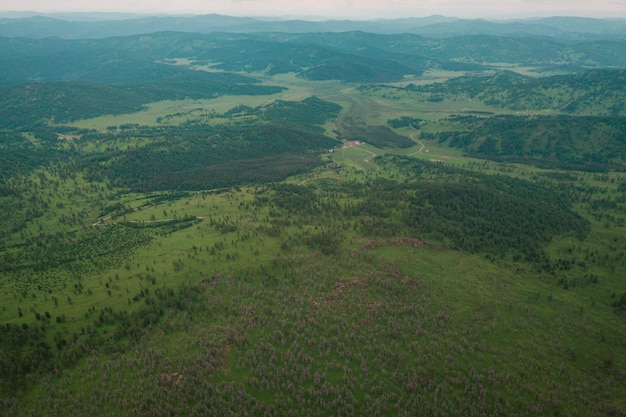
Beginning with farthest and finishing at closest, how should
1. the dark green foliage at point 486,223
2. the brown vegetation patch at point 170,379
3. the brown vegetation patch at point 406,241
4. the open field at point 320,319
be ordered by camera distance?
the dark green foliage at point 486,223
the brown vegetation patch at point 406,241
the brown vegetation patch at point 170,379
the open field at point 320,319

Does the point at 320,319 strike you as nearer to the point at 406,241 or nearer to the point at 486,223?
the point at 406,241

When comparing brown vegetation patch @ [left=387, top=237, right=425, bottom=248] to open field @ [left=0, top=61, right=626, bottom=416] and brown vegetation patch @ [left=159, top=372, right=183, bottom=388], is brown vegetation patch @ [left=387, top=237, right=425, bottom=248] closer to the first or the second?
open field @ [left=0, top=61, right=626, bottom=416]

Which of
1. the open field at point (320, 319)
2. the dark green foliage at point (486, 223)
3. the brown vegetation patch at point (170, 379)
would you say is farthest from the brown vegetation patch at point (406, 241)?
the brown vegetation patch at point (170, 379)

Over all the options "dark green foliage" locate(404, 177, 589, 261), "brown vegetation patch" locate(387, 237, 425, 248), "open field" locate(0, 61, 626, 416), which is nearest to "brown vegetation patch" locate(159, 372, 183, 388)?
"open field" locate(0, 61, 626, 416)

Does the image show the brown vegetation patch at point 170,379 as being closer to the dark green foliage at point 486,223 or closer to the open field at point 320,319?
the open field at point 320,319

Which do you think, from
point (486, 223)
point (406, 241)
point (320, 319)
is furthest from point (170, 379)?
point (486, 223)

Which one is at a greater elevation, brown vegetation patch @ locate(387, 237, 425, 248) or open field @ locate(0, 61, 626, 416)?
brown vegetation patch @ locate(387, 237, 425, 248)

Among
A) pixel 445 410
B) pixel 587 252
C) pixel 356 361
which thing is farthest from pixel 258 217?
pixel 587 252

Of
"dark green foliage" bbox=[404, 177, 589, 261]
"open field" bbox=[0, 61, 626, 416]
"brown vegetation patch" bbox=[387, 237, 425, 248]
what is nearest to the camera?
"open field" bbox=[0, 61, 626, 416]

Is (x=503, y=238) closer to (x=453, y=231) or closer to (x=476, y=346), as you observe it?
(x=453, y=231)

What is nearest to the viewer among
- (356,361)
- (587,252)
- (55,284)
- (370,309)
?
(356,361)

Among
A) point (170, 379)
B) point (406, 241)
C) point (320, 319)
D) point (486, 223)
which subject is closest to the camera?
point (170, 379)
